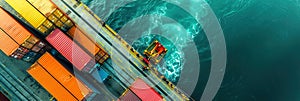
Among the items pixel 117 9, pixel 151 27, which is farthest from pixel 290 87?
Result: pixel 117 9

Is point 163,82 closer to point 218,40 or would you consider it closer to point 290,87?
point 218,40

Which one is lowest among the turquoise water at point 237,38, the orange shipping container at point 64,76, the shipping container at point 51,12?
the turquoise water at point 237,38

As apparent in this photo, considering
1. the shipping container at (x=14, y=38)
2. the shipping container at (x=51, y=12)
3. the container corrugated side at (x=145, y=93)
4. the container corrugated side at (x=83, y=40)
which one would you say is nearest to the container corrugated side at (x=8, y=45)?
the shipping container at (x=14, y=38)

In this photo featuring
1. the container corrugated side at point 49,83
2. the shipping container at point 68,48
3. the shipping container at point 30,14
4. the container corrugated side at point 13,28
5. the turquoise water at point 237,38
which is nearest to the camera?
the container corrugated side at point 13,28

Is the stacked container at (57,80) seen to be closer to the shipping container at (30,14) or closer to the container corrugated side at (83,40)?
the shipping container at (30,14)

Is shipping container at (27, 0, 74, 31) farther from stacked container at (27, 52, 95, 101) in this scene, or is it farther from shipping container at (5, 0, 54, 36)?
stacked container at (27, 52, 95, 101)

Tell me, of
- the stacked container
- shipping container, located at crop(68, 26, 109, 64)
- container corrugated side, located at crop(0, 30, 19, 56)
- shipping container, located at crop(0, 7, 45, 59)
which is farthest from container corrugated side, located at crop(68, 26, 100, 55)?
container corrugated side, located at crop(0, 30, 19, 56)
